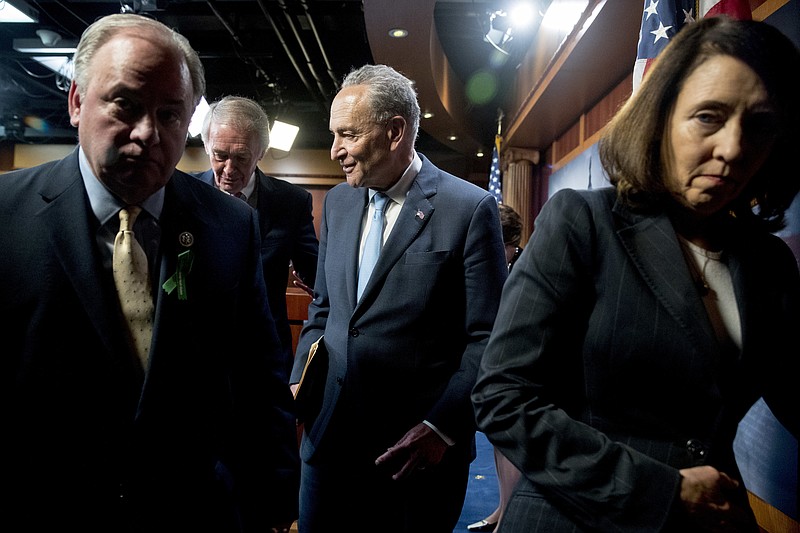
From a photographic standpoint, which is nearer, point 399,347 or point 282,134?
point 399,347

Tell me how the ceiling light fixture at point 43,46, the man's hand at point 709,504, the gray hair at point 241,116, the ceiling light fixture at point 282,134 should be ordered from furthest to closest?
the ceiling light fixture at point 282,134 → the ceiling light fixture at point 43,46 → the gray hair at point 241,116 → the man's hand at point 709,504

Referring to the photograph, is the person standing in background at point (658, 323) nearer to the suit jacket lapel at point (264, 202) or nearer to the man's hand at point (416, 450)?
the man's hand at point (416, 450)

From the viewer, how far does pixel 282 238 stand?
2.40 metres

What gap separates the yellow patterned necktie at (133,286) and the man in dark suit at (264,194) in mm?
1263

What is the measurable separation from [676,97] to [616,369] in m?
0.48

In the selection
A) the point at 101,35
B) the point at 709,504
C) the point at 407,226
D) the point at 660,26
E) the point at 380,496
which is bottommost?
the point at 380,496

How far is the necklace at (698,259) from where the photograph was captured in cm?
98

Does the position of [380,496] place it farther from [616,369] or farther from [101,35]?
[101,35]

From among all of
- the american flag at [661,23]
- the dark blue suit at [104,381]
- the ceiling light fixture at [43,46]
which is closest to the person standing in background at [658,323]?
the dark blue suit at [104,381]

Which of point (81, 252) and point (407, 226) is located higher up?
point (407, 226)

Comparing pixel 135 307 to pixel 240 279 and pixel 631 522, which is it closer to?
pixel 240 279

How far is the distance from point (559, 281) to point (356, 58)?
7.11 m

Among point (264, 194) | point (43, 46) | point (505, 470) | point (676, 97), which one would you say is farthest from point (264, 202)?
point (43, 46)

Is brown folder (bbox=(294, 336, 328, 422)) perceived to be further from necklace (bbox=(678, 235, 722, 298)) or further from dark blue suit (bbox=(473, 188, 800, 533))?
necklace (bbox=(678, 235, 722, 298))
